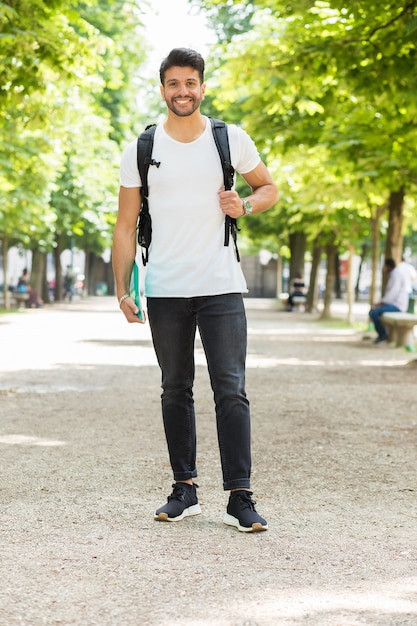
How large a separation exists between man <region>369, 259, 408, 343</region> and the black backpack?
15542 millimetres

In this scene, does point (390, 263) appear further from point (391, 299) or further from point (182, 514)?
point (182, 514)


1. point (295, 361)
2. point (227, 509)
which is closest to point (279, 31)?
point (295, 361)

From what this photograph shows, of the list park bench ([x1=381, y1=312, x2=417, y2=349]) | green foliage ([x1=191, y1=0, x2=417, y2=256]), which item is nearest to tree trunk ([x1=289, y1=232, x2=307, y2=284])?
green foliage ([x1=191, y1=0, x2=417, y2=256])

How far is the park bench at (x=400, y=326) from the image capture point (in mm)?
18734

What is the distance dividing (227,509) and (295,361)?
11.6m

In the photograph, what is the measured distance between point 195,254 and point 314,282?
3423 cm

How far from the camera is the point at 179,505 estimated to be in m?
5.45

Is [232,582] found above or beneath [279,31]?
beneath

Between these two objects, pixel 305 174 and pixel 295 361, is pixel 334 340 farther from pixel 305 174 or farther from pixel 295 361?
pixel 295 361

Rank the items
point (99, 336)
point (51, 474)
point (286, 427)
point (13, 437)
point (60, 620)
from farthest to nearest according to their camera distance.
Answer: point (99, 336), point (286, 427), point (13, 437), point (51, 474), point (60, 620)

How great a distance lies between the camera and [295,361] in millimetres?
16875

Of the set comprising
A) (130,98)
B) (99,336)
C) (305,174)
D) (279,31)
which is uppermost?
(130,98)

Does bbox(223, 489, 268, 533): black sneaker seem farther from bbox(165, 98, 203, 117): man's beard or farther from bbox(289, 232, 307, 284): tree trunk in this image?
bbox(289, 232, 307, 284): tree trunk

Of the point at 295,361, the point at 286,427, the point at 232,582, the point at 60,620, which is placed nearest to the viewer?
the point at 60,620
